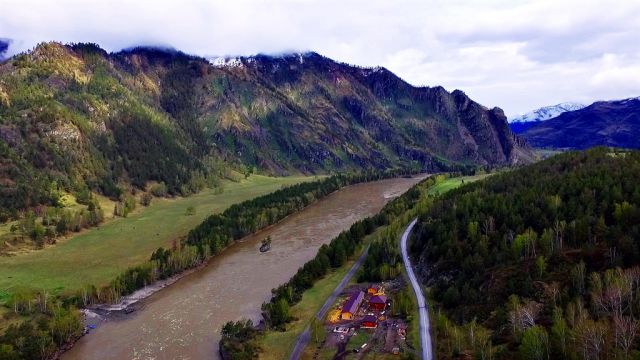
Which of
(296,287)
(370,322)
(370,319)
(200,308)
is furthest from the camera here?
(296,287)

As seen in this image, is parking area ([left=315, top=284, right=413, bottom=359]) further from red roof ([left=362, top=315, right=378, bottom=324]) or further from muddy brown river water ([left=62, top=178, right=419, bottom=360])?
muddy brown river water ([left=62, top=178, right=419, bottom=360])

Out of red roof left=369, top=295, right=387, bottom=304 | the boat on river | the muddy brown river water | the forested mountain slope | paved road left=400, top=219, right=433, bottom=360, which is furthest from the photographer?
the boat on river

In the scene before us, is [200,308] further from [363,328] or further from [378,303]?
[363,328]

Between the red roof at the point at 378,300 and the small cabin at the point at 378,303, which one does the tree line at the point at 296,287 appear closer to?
the small cabin at the point at 378,303

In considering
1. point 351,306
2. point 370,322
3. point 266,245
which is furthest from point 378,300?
point 266,245

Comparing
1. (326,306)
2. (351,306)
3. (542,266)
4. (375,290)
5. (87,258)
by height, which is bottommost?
(326,306)

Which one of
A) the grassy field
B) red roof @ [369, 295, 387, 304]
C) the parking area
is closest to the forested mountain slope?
the parking area
